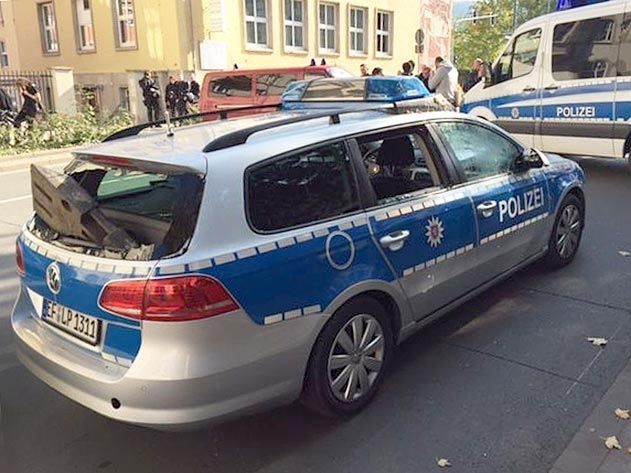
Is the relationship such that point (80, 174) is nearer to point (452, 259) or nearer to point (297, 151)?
point (297, 151)

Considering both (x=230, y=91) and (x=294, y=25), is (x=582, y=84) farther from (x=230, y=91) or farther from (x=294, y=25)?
(x=294, y=25)

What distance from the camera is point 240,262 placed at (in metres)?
2.65

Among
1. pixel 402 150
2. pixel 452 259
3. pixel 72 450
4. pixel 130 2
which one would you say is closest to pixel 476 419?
pixel 452 259

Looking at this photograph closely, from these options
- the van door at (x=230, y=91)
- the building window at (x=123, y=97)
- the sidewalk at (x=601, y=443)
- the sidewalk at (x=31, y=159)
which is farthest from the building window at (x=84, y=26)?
the sidewalk at (x=601, y=443)

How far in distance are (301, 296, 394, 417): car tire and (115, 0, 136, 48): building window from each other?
20.7m

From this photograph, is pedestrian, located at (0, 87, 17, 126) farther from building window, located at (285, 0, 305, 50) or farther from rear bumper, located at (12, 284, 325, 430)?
rear bumper, located at (12, 284, 325, 430)

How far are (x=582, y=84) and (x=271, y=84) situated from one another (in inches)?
278

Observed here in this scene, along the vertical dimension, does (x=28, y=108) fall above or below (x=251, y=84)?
below

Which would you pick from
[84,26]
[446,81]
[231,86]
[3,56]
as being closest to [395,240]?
[446,81]

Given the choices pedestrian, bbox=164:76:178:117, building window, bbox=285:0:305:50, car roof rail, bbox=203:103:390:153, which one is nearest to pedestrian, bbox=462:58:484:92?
building window, bbox=285:0:305:50

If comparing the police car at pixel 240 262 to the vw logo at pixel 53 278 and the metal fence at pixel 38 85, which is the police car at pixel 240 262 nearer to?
the vw logo at pixel 53 278

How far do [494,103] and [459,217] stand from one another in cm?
760

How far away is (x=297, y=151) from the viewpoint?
3.05 meters

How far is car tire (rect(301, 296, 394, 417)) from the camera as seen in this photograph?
9.95 ft
